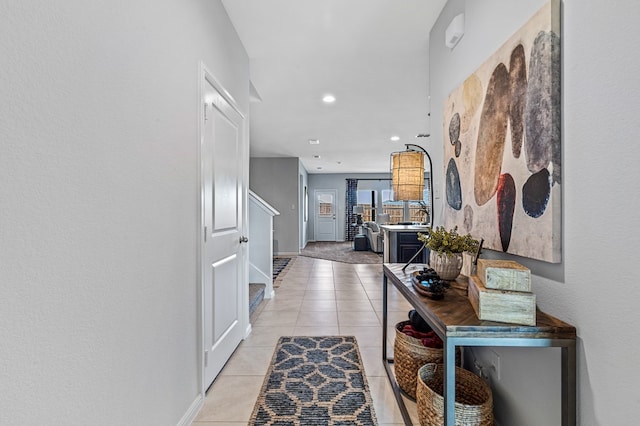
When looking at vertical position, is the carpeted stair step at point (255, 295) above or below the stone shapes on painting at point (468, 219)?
below

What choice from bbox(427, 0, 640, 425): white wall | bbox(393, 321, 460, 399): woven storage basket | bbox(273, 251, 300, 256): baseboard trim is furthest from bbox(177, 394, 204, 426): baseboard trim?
bbox(273, 251, 300, 256): baseboard trim

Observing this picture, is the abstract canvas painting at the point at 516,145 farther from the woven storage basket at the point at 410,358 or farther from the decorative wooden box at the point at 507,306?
the woven storage basket at the point at 410,358

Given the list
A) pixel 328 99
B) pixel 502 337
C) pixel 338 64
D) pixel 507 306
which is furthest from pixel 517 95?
pixel 328 99

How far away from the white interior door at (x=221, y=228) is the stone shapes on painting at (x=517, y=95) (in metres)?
1.62

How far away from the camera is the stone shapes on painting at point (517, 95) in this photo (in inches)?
51.1

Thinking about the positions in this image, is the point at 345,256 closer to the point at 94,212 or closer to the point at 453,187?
the point at 453,187

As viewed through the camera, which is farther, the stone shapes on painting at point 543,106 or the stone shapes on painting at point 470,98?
the stone shapes on painting at point 470,98

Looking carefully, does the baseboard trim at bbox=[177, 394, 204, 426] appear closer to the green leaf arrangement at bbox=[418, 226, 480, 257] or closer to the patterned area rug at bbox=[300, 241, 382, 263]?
the green leaf arrangement at bbox=[418, 226, 480, 257]

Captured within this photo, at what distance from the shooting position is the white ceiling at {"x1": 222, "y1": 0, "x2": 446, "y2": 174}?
2299 mm

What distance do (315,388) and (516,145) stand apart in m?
1.78

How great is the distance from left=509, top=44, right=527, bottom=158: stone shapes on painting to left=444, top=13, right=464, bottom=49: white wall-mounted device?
679 millimetres

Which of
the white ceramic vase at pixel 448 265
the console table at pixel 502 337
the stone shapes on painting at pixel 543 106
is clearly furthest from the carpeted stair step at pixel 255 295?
the stone shapes on painting at pixel 543 106

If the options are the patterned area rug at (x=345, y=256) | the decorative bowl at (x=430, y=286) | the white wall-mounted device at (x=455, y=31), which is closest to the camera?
the decorative bowl at (x=430, y=286)

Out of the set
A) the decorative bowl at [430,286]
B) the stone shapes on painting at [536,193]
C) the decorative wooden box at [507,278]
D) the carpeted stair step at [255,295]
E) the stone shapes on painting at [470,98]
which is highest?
the stone shapes on painting at [470,98]
